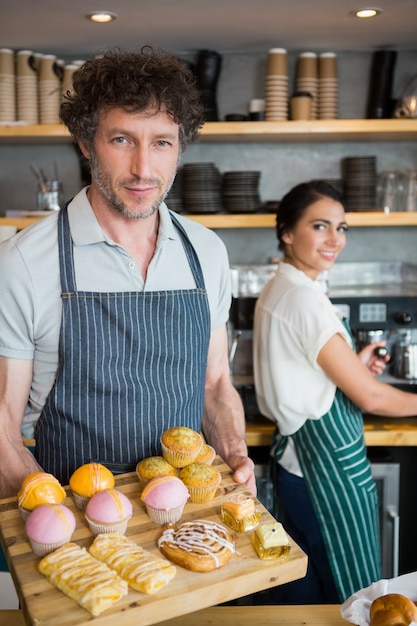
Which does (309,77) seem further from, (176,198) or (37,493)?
(37,493)

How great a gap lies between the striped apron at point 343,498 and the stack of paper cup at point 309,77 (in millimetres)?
1624

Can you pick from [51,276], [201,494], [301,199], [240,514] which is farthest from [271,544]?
[301,199]

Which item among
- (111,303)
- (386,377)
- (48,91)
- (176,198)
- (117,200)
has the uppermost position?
(48,91)

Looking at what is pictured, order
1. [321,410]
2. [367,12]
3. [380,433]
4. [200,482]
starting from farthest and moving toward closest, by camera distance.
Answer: [367,12]
[380,433]
[321,410]
[200,482]

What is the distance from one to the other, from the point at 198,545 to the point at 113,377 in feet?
1.74

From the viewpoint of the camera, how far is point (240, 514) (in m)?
1.22

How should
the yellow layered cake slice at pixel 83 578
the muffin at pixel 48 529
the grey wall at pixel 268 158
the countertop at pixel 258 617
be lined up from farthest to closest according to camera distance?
the grey wall at pixel 268 158 < the countertop at pixel 258 617 < the muffin at pixel 48 529 < the yellow layered cake slice at pixel 83 578

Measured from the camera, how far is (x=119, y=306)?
1587mm

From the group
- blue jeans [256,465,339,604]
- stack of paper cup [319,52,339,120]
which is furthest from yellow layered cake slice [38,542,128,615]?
stack of paper cup [319,52,339,120]

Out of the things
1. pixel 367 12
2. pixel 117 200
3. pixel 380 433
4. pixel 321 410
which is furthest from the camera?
pixel 367 12

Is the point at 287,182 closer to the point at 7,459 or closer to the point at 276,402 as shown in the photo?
the point at 276,402

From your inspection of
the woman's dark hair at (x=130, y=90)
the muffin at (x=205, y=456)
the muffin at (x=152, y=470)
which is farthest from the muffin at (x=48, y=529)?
the woman's dark hair at (x=130, y=90)

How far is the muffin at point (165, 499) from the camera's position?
4.03 ft

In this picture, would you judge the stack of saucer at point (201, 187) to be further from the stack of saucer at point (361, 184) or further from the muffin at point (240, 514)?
the muffin at point (240, 514)
